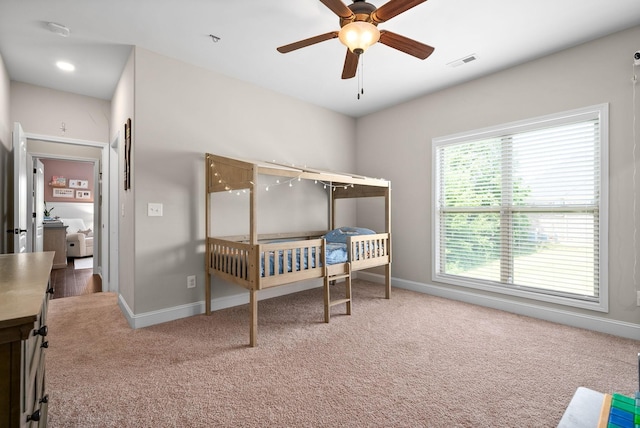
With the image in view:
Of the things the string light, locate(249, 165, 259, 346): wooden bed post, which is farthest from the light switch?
locate(249, 165, 259, 346): wooden bed post

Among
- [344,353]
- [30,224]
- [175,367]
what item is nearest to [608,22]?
[344,353]

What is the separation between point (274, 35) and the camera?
8.52ft

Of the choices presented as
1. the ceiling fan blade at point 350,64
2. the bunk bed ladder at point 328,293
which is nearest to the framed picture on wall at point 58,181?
the bunk bed ladder at point 328,293

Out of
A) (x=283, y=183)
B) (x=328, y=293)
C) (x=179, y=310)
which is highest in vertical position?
(x=283, y=183)

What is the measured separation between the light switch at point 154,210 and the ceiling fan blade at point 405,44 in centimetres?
232

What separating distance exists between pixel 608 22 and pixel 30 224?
6.33 m

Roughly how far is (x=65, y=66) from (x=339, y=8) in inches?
116

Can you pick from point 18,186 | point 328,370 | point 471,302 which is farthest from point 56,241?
point 471,302

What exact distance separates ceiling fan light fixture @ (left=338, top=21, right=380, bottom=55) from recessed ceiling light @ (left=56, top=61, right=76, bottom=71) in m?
2.82

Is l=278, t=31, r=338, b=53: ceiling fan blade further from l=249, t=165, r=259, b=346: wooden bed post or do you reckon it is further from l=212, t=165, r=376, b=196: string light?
l=212, t=165, r=376, b=196: string light

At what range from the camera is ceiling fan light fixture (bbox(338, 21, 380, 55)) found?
1.83 m

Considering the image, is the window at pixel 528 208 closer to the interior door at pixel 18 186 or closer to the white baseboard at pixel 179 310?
the white baseboard at pixel 179 310

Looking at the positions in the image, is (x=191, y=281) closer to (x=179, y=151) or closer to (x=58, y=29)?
(x=179, y=151)

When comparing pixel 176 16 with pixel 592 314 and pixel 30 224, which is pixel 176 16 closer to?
pixel 30 224
